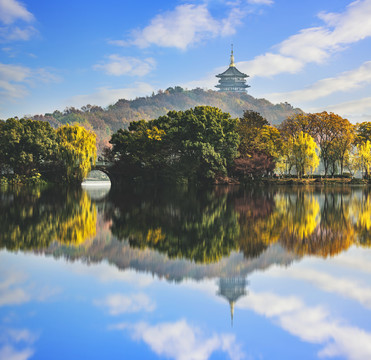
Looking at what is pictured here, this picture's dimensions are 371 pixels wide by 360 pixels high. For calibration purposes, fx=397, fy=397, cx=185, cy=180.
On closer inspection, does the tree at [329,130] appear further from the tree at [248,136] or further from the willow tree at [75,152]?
the willow tree at [75,152]

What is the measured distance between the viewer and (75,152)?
3600 cm

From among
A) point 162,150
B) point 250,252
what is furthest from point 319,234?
point 162,150

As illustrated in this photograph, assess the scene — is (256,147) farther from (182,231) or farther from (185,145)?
(182,231)

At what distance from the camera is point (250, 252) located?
8.16m

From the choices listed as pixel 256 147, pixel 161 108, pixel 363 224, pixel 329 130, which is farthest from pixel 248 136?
pixel 161 108

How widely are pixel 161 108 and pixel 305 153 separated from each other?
13579 centimetres

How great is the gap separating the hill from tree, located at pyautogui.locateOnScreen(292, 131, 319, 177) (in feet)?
302

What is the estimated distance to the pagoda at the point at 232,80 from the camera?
158 metres

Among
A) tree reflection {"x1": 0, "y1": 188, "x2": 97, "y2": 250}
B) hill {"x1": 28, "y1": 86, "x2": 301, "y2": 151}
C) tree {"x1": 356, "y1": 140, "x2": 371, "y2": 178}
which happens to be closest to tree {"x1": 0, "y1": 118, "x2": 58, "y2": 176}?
tree reflection {"x1": 0, "y1": 188, "x2": 97, "y2": 250}

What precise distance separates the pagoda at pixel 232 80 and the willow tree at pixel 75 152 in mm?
125883

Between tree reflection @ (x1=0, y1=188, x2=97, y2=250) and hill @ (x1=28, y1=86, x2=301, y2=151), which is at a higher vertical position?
hill @ (x1=28, y1=86, x2=301, y2=151)

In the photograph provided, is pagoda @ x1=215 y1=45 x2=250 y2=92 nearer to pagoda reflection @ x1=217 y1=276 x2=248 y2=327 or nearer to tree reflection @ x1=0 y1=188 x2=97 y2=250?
tree reflection @ x1=0 y1=188 x2=97 y2=250

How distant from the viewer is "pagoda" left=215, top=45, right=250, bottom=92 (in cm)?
15800

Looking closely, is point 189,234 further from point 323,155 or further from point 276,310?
point 323,155
